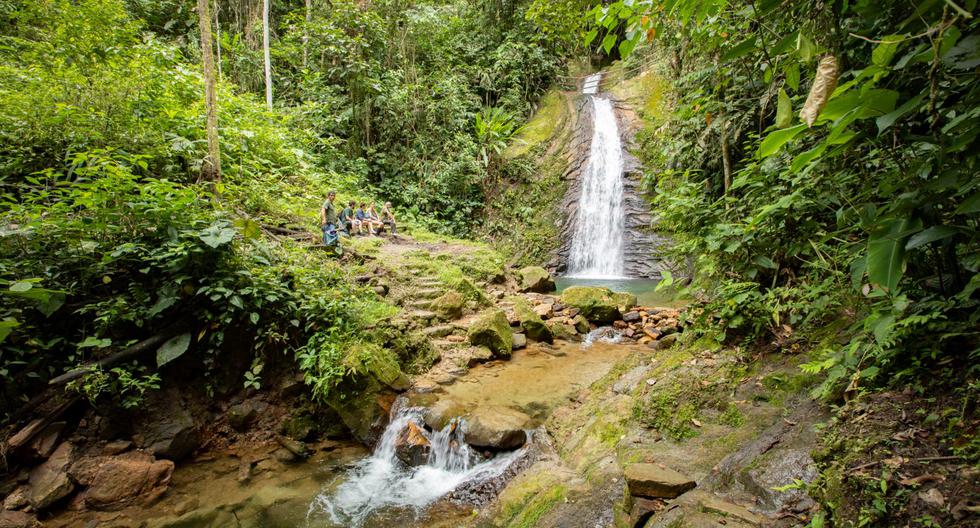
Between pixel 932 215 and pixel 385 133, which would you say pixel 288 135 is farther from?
pixel 932 215

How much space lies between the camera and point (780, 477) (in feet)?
7.69

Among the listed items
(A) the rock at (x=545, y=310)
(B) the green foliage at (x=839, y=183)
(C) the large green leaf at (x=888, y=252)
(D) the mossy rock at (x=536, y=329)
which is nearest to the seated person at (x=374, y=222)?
(A) the rock at (x=545, y=310)

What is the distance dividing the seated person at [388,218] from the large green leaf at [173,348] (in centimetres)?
738

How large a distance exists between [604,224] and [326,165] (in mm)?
9821

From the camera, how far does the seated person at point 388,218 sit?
12189mm

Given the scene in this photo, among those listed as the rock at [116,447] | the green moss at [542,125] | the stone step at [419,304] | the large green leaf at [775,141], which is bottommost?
the rock at [116,447]

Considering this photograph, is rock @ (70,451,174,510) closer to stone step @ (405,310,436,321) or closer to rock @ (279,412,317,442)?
rock @ (279,412,317,442)

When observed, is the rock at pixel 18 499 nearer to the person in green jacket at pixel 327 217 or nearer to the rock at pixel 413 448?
the rock at pixel 413 448

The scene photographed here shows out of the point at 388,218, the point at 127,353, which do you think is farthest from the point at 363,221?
the point at 127,353

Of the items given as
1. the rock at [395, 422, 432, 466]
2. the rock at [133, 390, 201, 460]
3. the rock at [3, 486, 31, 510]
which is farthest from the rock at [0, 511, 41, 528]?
the rock at [395, 422, 432, 466]

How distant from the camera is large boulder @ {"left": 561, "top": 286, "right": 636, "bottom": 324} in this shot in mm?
8359

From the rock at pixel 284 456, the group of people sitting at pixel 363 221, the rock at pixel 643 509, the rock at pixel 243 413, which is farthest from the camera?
the group of people sitting at pixel 363 221

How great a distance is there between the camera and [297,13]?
18062 millimetres

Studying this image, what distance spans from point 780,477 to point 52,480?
619 centimetres
